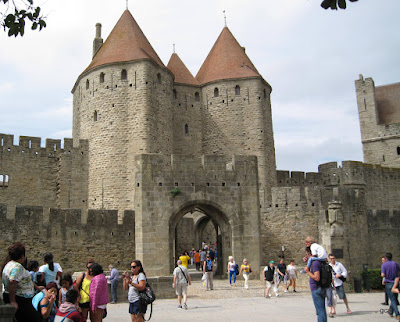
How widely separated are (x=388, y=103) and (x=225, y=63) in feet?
59.3

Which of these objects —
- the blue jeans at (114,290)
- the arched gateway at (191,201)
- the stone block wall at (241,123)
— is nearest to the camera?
the blue jeans at (114,290)

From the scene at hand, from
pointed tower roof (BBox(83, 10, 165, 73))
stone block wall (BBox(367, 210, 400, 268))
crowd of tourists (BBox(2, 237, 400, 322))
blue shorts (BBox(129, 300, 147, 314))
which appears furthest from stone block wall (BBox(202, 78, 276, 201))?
blue shorts (BBox(129, 300, 147, 314))

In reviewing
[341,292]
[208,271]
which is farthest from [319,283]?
[208,271]

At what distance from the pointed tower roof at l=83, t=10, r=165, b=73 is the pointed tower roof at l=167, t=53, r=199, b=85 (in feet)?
8.03

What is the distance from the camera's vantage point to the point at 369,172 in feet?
112

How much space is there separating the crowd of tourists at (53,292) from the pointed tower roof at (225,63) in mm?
24652

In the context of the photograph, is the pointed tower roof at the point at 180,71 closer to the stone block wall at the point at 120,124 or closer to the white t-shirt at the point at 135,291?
the stone block wall at the point at 120,124

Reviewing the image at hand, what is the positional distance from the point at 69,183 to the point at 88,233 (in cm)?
885

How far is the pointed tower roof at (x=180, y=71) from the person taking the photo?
31.4 m

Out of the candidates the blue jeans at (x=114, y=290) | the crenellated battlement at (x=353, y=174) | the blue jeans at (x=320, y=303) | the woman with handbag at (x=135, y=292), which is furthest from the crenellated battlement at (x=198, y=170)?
the crenellated battlement at (x=353, y=174)

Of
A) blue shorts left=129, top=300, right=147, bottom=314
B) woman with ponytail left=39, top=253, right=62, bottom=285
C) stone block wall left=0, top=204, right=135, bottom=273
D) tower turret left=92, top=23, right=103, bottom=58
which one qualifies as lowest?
blue shorts left=129, top=300, right=147, bottom=314

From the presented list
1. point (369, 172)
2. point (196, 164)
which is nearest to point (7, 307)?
point (196, 164)

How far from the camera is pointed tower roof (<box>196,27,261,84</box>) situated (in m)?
31.1

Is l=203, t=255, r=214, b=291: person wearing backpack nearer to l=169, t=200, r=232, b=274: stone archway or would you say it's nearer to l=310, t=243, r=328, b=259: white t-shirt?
l=169, t=200, r=232, b=274: stone archway
